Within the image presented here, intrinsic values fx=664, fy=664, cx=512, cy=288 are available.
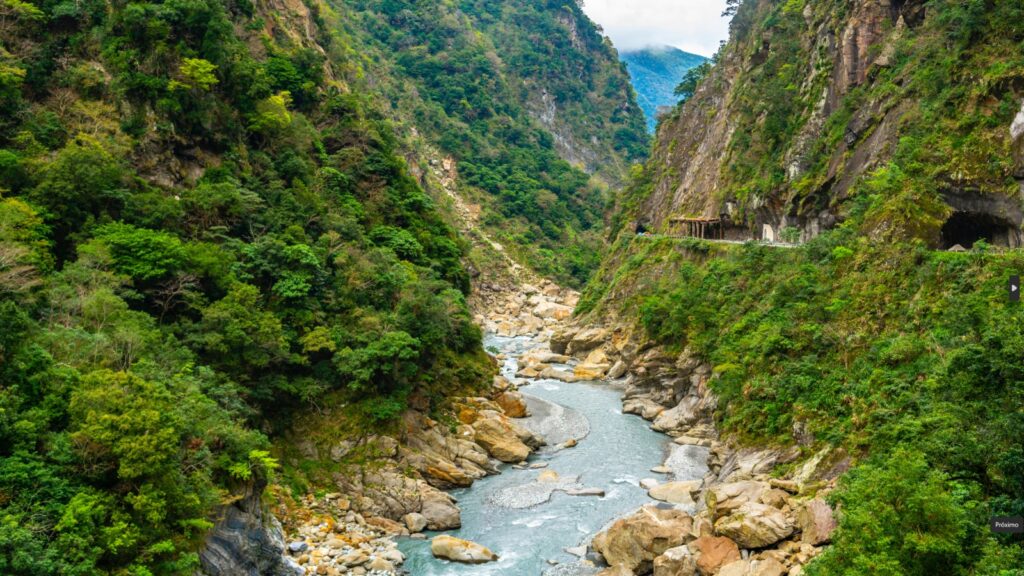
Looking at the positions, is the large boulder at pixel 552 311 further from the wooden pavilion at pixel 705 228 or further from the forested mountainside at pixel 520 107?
the wooden pavilion at pixel 705 228

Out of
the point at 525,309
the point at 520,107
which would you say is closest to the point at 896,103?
the point at 525,309

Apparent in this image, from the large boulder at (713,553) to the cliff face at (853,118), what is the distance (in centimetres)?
1594

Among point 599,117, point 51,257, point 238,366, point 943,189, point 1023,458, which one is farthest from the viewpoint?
point 599,117

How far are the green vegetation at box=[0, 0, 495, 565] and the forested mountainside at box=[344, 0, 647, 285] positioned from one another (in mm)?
50901

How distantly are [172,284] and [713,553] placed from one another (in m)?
20.5

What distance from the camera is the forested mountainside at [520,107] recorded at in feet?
306

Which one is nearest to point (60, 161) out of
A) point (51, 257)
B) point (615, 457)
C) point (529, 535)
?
point (51, 257)

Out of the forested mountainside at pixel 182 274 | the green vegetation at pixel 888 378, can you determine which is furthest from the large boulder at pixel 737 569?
the forested mountainside at pixel 182 274

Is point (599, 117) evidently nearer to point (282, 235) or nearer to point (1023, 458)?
point (282, 235)

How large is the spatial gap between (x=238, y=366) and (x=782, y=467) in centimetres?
2000

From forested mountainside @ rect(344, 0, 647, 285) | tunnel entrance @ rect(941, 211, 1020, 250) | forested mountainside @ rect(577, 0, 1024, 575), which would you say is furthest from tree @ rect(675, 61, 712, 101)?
tunnel entrance @ rect(941, 211, 1020, 250)

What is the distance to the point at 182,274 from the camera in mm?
24578

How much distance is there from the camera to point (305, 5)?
55.3 m

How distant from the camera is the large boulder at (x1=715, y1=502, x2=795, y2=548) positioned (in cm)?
1778
